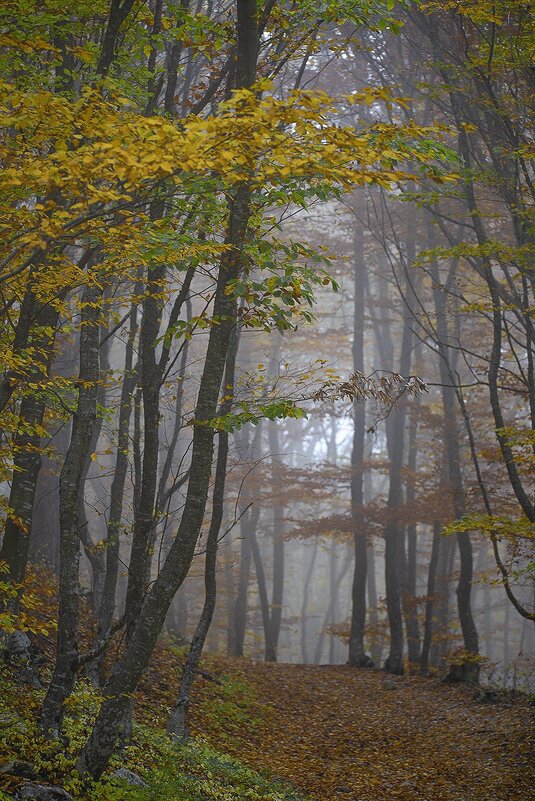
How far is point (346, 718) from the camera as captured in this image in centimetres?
1028

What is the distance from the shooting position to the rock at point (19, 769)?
4.69m

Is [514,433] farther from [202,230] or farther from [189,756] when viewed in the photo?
[189,756]

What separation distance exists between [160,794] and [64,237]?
4217mm

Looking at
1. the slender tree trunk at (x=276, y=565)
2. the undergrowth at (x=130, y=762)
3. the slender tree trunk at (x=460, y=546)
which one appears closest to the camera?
the undergrowth at (x=130, y=762)

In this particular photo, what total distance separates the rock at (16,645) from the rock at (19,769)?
215cm

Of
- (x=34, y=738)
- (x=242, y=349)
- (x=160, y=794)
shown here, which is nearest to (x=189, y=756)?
(x=160, y=794)

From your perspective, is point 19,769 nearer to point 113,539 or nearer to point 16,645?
point 16,645

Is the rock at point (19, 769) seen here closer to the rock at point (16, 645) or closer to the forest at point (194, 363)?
the forest at point (194, 363)

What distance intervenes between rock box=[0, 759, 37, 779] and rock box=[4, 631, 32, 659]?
7.06 ft

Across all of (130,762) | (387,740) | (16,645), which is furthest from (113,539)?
(387,740)

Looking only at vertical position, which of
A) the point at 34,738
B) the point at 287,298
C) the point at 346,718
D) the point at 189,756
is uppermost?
the point at 287,298

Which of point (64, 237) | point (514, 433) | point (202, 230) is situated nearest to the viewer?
point (64, 237)

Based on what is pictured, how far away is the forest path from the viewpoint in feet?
23.4

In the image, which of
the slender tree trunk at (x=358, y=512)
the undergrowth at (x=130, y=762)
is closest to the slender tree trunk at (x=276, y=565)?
the slender tree trunk at (x=358, y=512)
